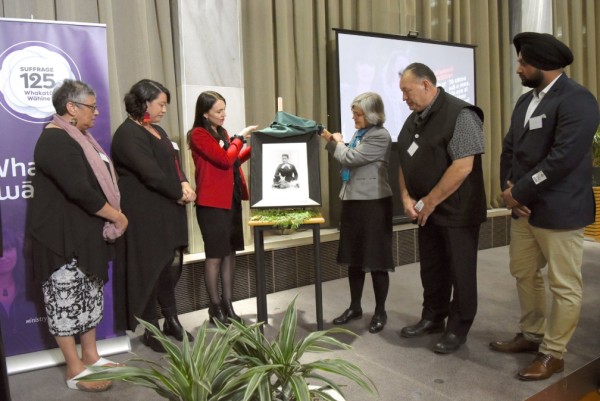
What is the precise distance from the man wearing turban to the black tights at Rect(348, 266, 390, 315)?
85 centimetres

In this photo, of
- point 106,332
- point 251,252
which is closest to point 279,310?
point 251,252

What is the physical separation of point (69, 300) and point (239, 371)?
4.25 ft

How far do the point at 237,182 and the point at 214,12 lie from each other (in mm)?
1491

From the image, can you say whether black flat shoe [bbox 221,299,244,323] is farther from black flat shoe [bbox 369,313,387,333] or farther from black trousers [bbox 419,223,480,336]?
black trousers [bbox 419,223,480,336]

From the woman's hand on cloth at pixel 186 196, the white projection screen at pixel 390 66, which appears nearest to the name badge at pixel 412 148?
the woman's hand on cloth at pixel 186 196

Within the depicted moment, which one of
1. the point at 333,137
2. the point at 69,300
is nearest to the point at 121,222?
the point at 69,300

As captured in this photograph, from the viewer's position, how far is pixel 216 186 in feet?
9.53

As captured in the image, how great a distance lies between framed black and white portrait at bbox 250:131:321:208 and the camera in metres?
2.82

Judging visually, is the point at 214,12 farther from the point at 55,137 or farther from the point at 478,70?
the point at 478,70

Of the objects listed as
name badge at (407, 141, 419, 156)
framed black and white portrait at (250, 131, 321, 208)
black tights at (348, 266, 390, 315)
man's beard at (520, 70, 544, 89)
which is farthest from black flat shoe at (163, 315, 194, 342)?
man's beard at (520, 70, 544, 89)

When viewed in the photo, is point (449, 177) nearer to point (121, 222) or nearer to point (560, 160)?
point (560, 160)

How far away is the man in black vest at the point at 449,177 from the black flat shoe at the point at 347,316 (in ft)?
2.03

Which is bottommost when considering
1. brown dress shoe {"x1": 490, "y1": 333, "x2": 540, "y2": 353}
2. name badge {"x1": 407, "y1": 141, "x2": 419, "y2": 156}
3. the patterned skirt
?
brown dress shoe {"x1": 490, "y1": 333, "x2": 540, "y2": 353}

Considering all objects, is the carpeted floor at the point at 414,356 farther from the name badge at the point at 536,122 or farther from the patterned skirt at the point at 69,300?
the name badge at the point at 536,122
